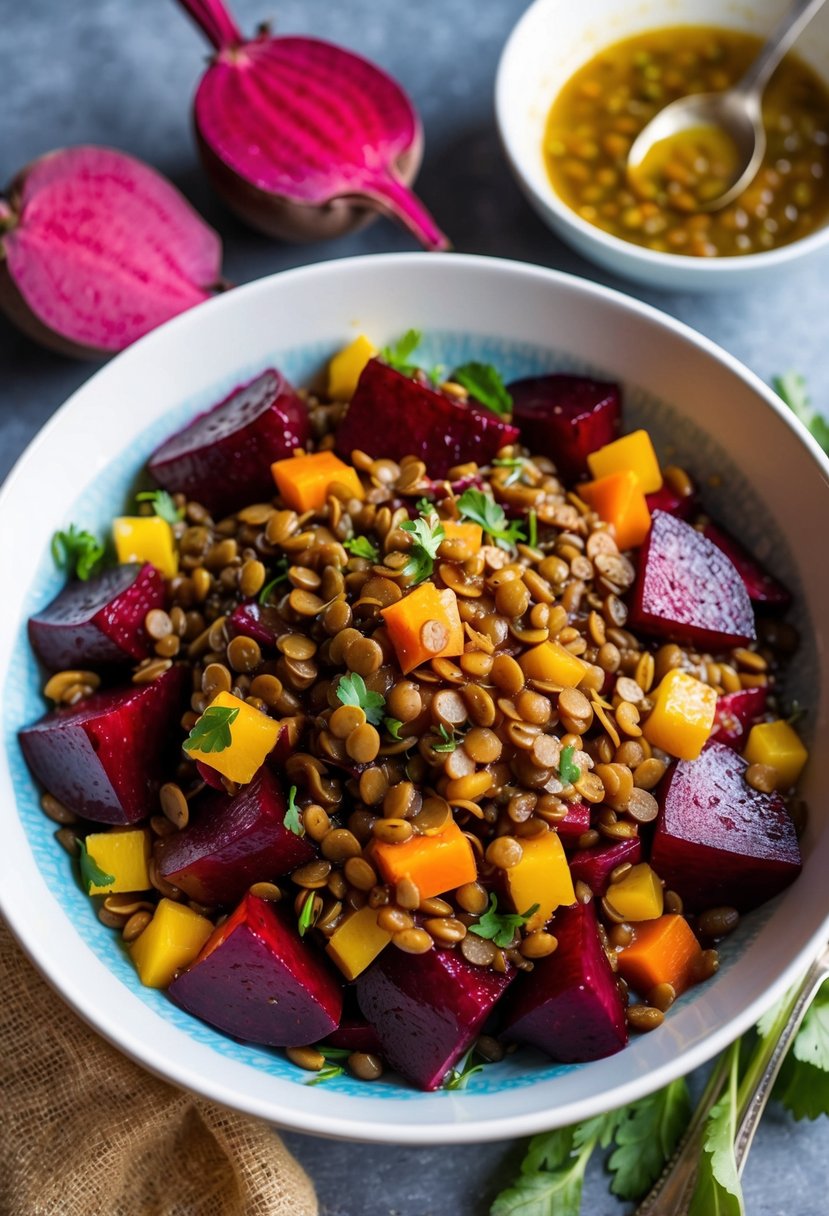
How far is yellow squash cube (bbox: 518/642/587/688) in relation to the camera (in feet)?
8.64

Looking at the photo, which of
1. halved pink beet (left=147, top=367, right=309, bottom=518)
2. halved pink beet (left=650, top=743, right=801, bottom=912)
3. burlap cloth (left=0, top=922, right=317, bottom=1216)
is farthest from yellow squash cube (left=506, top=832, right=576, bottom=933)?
halved pink beet (left=147, top=367, right=309, bottom=518)

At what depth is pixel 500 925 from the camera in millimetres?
2545

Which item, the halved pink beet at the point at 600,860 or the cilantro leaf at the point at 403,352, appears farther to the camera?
the cilantro leaf at the point at 403,352

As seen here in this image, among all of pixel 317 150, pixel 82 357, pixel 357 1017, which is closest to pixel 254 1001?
pixel 357 1017

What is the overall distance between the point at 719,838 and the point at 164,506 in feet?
5.32

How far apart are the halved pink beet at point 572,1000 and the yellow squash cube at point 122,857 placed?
91 centimetres

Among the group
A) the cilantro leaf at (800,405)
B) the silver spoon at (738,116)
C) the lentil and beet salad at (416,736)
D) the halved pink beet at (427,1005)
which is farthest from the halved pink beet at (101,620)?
the silver spoon at (738,116)

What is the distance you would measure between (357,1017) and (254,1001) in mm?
262

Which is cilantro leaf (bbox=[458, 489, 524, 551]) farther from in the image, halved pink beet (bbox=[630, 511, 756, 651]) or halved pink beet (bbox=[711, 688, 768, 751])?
halved pink beet (bbox=[711, 688, 768, 751])

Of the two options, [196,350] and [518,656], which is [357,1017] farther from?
[196,350]

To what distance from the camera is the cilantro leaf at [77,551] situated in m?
3.04

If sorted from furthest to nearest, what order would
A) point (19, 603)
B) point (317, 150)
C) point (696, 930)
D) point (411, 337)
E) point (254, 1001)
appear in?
1. point (317, 150)
2. point (411, 337)
3. point (19, 603)
4. point (696, 930)
5. point (254, 1001)

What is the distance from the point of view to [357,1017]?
2.70 meters

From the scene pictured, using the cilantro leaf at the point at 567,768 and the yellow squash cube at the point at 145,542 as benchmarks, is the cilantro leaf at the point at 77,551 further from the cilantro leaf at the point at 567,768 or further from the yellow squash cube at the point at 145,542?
the cilantro leaf at the point at 567,768
